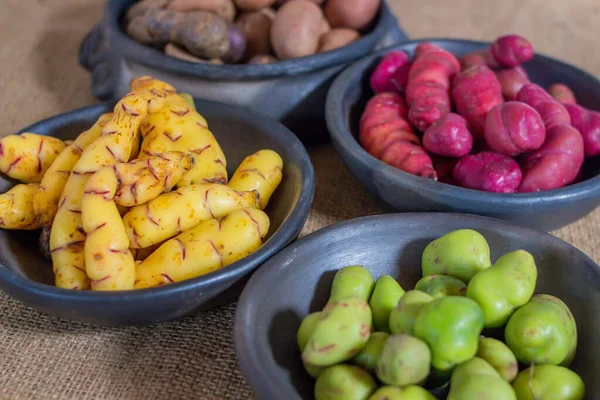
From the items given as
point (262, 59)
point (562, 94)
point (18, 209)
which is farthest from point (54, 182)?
point (562, 94)

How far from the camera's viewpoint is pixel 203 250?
0.69 m

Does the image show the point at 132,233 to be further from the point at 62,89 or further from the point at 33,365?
the point at 62,89

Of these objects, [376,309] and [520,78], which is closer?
[376,309]

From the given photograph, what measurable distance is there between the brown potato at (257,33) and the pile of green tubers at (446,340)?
619 millimetres

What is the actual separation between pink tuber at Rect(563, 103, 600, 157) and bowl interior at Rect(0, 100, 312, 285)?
1.34 ft

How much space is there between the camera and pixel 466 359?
55 cm

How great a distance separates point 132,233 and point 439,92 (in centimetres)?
51

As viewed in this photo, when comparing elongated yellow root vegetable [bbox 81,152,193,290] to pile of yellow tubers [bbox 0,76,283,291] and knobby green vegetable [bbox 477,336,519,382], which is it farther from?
knobby green vegetable [bbox 477,336,519,382]

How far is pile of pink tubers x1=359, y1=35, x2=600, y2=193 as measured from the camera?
32.0 inches

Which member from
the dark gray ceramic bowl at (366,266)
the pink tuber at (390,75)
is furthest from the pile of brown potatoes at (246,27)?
the dark gray ceramic bowl at (366,266)

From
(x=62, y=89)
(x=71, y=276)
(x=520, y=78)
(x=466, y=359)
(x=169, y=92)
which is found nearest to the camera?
(x=466, y=359)

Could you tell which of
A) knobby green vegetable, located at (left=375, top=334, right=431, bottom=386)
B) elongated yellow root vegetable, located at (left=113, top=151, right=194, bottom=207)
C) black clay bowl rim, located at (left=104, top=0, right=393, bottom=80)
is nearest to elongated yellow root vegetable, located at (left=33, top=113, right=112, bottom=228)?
elongated yellow root vegetable, located at (left=113, top=151, right=194, bottom=207)

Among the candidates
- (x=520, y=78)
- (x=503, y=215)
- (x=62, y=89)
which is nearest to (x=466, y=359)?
(x=503, y=215)

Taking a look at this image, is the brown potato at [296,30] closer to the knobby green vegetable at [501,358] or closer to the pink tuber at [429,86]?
the pink tuber at [429,86]
